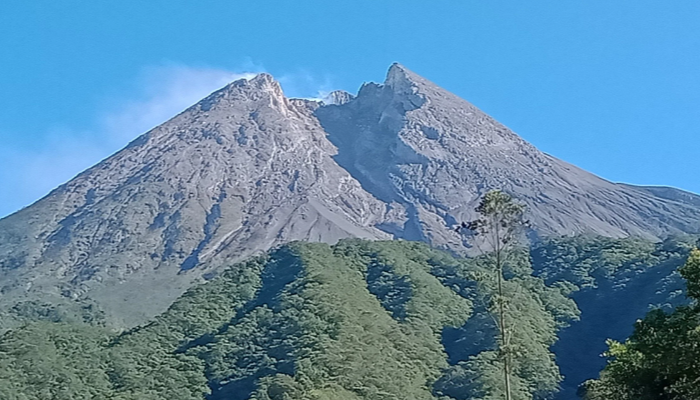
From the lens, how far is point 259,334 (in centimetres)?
6053

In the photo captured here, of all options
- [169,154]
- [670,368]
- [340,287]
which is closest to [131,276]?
[169,154]

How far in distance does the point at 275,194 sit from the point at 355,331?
7320 cm

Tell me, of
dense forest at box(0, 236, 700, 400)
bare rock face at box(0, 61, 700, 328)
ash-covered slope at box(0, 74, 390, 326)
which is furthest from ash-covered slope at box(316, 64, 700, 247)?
dense forest at box(0, 236, 700, 400)

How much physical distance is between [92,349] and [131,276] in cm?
Result: 5055

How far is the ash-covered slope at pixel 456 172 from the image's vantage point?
11969cm

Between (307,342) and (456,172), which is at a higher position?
(456,172)

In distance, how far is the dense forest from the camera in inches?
2010

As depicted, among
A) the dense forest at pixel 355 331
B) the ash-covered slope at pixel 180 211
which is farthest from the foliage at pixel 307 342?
the ash-covered slope at pixel 180 211

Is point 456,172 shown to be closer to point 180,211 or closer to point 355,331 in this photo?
point 180,211

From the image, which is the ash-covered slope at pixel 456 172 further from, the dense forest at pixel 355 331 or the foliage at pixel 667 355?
the foliage at pixel 667 355

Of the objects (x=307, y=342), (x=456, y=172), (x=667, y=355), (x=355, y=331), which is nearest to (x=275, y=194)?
(x=456, y=172)

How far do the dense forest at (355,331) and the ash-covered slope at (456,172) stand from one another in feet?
107

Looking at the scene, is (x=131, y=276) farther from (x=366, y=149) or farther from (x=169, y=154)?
(x=366, y=149)

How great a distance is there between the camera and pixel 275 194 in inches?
5064
